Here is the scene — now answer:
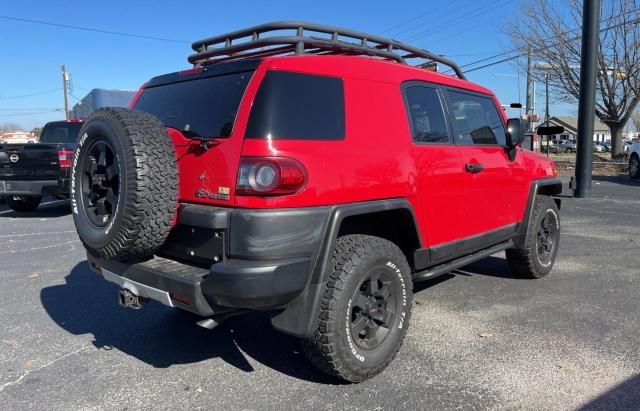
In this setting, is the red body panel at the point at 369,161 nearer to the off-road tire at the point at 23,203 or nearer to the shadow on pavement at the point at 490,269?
the shadow on pavement at the point at 490,269

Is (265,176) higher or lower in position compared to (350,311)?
higher

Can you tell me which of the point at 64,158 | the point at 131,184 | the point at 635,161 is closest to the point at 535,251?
the point at 131,184

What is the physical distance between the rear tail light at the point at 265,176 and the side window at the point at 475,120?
1.84 meters

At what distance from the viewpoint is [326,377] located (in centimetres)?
326

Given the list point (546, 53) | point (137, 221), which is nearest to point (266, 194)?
point (137, 221)

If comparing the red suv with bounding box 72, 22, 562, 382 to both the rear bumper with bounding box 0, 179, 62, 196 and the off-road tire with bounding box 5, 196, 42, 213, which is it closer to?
the rear bumper with bounding box 0, 179, 62, 196

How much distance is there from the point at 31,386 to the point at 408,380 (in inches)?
92.1

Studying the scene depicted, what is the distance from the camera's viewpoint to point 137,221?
110 inches

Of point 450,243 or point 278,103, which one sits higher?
point 278,103

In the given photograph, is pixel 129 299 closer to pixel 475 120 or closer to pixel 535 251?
pixel 475 120

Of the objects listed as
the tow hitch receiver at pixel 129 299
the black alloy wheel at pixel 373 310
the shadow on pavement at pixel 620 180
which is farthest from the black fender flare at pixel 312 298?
the shadow on pavement at pixel 620 180

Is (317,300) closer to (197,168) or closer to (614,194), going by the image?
(197,168)

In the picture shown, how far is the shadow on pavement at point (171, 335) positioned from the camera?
356 centimetres

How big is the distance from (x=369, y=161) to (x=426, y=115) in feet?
2.89
